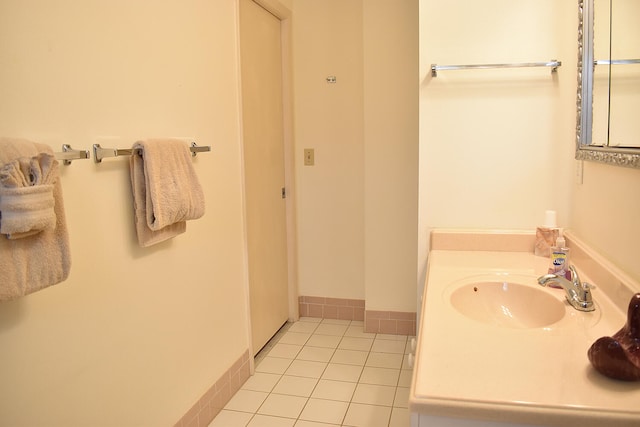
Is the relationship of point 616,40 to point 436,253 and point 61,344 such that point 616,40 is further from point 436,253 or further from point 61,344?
point 61,344

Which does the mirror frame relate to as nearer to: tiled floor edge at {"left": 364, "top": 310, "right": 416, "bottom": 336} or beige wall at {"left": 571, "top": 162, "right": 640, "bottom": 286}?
beige wall at {"left": 571, "top": 162, "right": 640, "bottom": 286}

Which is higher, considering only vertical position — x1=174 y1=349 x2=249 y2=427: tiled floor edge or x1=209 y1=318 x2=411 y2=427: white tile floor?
x1=174 y1=349 x2=249 y2=427: tiled floor edge

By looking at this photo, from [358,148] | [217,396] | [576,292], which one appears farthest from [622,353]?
[358,148]

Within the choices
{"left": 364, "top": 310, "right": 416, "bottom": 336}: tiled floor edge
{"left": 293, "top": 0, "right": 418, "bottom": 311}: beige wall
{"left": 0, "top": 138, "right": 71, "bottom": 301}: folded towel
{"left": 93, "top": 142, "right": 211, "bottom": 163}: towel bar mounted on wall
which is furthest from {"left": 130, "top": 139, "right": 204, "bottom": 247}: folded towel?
{"left": 364, "top": 310, "right": 416, "bottom": 336}: tiled floor edge

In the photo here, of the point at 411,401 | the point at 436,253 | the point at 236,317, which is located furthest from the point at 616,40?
the point at 236,317

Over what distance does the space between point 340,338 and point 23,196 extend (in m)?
2.36

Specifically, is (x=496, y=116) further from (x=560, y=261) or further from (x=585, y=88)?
(x=560, y=261)

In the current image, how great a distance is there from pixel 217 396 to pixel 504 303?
1386 mm

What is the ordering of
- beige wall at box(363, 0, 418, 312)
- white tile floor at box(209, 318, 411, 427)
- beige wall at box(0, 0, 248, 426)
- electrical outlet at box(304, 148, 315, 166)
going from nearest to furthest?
1. beige wall at box(0, 0, 248, 426)
2. white tile floor at box(209, 318, 411, 427)
3. beige wall at box(363, 0, 418, 312)
4. electrical outlet at box(304, 148, 315, 166)

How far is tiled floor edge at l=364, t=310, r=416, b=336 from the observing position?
10.4ft

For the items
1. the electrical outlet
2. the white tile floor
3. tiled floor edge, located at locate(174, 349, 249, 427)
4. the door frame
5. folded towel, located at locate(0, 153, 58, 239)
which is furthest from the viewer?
the electrical outlet

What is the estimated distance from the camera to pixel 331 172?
3338 mm

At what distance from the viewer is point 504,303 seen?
1633 mm

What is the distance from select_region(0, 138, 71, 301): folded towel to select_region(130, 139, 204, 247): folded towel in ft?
1.33
